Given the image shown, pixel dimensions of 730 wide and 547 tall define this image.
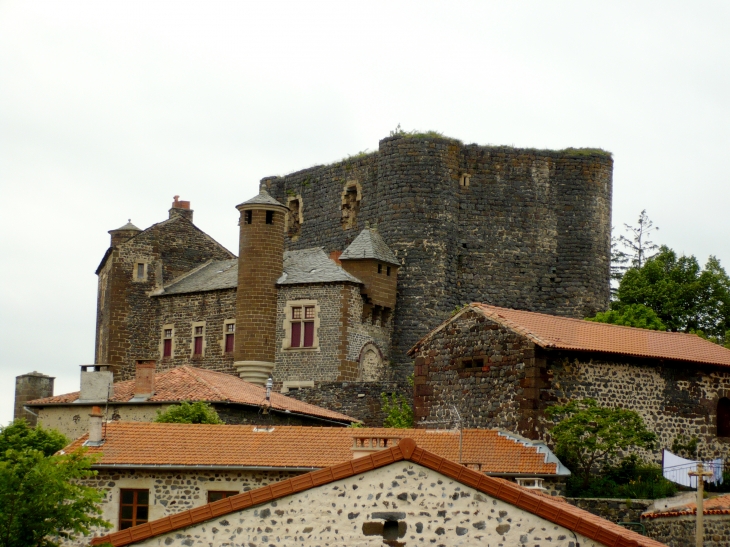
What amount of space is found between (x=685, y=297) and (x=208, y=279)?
1834 cm

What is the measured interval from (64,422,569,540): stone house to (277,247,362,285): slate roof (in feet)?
57.4

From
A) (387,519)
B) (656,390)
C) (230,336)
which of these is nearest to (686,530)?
(656,390)

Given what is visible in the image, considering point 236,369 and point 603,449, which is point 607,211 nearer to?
point 236,369

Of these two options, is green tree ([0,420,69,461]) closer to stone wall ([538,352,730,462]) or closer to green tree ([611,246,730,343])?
stone wall ([538,352,730,462])

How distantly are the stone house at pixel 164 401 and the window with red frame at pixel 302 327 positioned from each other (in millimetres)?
7199

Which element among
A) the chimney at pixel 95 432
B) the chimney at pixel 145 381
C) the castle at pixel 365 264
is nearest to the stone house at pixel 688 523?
the chimney at pixel 95 432

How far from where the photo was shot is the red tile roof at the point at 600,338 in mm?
44188

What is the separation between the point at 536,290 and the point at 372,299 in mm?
7733

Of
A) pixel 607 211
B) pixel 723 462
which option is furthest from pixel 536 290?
pixel 723 462

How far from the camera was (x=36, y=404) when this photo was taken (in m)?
50.8

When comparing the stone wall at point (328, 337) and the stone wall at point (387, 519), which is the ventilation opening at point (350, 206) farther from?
the stone wall at point (387, 519)

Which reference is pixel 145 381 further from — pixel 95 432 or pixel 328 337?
pixel 328 337

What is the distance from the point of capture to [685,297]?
206 ft

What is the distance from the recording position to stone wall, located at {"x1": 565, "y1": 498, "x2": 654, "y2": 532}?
131 ft
